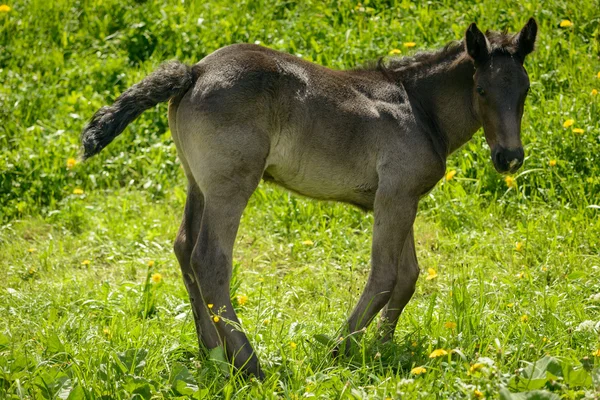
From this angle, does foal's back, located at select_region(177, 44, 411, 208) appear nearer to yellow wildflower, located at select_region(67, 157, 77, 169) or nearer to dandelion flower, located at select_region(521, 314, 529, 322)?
dandelion flower, located at select_region(521, 314, 529, 322)

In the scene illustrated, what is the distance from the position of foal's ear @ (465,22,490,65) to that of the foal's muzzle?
569 mm

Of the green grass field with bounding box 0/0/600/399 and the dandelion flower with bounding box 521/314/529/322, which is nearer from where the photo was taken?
the green grass field with bounding box 0/0/600/399

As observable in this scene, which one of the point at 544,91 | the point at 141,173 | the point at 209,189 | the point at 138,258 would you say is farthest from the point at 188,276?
the point at 544,91

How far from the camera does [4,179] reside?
306 inches

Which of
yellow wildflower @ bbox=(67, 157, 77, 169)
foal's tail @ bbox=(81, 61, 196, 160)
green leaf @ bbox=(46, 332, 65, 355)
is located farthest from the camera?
yellow wildflower @ bbox=(67, 157, 77, 169)

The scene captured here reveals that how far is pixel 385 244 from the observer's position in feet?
17.1

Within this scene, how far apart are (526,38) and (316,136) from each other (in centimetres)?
144

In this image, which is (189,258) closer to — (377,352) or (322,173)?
(322,173)

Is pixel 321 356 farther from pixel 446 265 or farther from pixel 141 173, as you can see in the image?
pixel 141 173

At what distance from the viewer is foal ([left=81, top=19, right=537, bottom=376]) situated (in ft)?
16.2

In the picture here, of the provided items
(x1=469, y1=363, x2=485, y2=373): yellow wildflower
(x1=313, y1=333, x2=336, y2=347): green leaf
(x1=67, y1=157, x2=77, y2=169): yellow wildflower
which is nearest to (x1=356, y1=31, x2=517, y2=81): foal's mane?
(x1=313, y1=333, x2=336, y2=347): green leaf

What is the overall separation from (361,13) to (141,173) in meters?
3.00

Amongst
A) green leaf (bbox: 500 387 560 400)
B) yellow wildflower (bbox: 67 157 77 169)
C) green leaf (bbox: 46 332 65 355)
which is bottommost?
green leaf (bbox: 46 332 65 355)

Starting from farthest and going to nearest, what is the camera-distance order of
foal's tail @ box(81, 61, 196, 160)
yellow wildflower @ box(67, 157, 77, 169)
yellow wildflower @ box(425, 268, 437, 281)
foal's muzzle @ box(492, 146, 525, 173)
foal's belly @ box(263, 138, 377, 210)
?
1. yellow wildflower @ box(67, 157, 77, 169)
2. yellow wildflower @ box(425, 268, 437, 281)
3. foal's belly @ box(263, 138, 377, 210)
4. foal's muzzle @ box(492, 146, 525, 173)
5. foal's tail @ box(81, 61, 196, 160)
